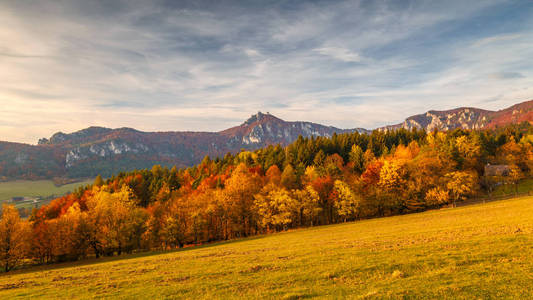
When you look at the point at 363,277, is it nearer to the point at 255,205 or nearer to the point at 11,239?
the point at 255,205

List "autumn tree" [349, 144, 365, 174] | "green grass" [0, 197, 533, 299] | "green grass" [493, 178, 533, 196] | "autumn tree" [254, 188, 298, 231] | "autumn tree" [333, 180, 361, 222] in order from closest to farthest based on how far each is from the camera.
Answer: "green grass" [0, 197, 533, 299]
"autumn tree" [254, 188, 298, 231]
"autumn tree" [333, 180, 361, 222]
"green grass" [493, 178, 533, 196]
"autumn tree" [349, 144, 365, 174]

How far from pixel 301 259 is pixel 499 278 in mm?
13862

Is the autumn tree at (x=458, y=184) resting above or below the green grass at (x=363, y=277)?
below

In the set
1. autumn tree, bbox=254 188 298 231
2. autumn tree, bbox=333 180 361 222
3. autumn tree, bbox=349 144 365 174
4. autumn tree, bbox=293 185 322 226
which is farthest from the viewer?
autumn tree, bbox=349 144 365 174

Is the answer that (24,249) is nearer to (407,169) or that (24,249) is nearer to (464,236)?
(464,236)

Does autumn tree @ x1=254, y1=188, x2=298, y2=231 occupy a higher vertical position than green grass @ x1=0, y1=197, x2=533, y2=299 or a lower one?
lower

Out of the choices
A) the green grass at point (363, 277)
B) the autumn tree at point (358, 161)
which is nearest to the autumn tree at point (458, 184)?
the autumn tree at point (358, 161)

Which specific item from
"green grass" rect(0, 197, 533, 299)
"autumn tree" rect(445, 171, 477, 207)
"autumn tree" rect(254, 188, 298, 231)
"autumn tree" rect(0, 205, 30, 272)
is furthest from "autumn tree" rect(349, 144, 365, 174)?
"autumn tree" rect(0, 205, 30, 272)

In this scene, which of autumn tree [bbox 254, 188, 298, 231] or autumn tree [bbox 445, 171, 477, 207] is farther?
autumn tree [bbox 445, 171, 477, 207]

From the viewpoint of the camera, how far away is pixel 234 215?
74.8 m

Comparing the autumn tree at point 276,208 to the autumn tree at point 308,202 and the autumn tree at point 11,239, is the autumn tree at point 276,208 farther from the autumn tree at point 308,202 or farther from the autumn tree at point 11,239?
the autumn tree at point 11,239

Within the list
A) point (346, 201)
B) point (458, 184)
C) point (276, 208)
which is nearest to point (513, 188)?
point (458, 184)

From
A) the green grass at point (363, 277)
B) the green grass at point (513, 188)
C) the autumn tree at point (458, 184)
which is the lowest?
the green grass at point (513, 188)

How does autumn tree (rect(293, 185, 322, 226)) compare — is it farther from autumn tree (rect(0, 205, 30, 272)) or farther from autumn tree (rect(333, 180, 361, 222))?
autumn tree (rect(0, 205, 30, 272))
